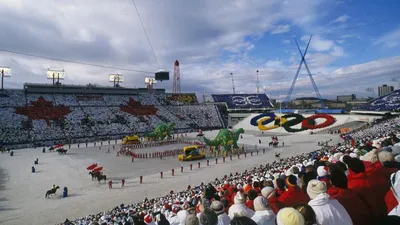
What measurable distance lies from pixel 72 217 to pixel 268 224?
12030 millimetres

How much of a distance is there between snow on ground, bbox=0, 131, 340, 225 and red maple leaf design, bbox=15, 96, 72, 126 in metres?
13.5

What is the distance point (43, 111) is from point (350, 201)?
49584 millimetres

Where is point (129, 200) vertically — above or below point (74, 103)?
below

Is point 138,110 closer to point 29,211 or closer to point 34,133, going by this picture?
point 34,133

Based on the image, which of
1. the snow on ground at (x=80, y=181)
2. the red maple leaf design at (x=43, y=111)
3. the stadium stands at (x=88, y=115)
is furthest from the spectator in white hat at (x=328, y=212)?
the red maple leaf design at (x=43, y=111)

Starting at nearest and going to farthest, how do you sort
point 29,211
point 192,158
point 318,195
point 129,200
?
point 318,195, point 29,211, point 129,200, point 192,158

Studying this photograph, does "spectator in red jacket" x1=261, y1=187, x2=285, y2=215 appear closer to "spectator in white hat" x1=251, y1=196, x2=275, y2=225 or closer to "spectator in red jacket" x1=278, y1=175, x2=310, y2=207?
"spectator in red jacket" x1=278, y1=175, x2=310, y2=207

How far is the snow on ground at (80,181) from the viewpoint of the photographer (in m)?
12.9

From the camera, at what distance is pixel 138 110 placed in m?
53.1

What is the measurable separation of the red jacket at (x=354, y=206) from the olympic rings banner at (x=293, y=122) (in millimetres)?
44749

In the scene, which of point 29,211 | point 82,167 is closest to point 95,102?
point 82,167

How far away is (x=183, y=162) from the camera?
24328 millimetres

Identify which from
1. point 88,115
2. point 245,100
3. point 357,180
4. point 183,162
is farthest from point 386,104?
point 88,115

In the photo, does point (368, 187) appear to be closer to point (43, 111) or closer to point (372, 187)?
point (372, 187)
